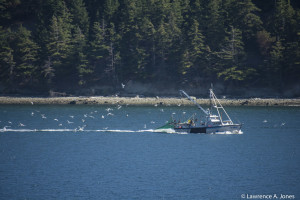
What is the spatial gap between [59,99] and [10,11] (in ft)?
162

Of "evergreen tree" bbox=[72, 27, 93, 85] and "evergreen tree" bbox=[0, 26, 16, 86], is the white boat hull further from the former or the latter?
"evergreen tree" bbox=[0, 26, 16, 86]

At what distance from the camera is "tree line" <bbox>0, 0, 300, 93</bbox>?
123 meters

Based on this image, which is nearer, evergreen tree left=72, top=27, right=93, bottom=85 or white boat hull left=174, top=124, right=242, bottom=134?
white boat hull left=174, top=124, right=242, bottom=134

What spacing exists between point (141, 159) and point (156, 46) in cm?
7478

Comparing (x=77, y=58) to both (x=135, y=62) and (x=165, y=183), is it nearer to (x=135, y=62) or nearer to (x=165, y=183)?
(x=135, y=62)

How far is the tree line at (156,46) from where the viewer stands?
404ft

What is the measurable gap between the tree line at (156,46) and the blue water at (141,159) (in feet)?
93.5

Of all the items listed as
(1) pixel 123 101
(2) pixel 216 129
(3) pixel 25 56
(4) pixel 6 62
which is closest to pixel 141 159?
(2) pixel 216 129

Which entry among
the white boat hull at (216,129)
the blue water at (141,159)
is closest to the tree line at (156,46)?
the blue water at (141,159)

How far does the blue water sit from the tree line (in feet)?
93.5

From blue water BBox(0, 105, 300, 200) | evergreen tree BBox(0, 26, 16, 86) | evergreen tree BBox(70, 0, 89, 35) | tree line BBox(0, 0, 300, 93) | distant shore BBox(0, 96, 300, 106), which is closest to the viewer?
blue water BBox(0, 105, 300, 200)

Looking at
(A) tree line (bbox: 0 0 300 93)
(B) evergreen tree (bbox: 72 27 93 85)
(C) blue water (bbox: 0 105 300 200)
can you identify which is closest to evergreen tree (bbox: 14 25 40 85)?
(A) tree line (bbox: 0 0 300 93)

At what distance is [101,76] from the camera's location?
137 metres

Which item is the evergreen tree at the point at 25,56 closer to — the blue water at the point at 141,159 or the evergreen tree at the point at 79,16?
the evergreen tree at the point at 79,16
